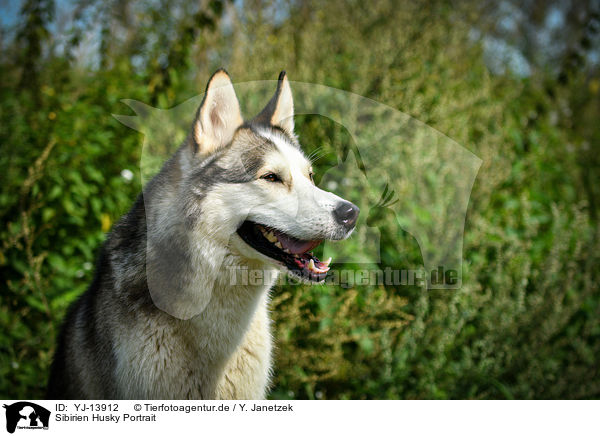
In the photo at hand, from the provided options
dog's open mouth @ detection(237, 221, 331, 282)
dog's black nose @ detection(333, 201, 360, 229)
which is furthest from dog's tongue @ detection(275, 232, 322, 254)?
dog's black nose @ detection(333, 201, 360, 229)

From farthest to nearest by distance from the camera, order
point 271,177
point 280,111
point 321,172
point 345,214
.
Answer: point 321,172, point 280,111, point 271,177, point 345,214

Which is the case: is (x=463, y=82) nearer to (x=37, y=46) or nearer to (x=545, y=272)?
(x=545, y=272)

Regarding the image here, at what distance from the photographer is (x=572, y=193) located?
486 cm

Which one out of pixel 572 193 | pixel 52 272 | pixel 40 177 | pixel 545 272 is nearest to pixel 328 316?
pixel 545 272

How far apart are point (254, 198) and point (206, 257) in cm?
33

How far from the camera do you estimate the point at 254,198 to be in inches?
81.3

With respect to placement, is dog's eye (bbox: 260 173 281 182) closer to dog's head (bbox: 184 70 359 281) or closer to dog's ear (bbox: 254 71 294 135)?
dog's head (bbox: 184 70 359 281)

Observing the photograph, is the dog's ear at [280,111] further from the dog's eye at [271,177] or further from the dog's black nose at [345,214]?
the dog's black nose at [345,214]

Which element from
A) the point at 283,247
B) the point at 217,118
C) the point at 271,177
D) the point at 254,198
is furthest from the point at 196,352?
the point at 217,118

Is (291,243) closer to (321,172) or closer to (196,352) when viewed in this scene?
(196,352)

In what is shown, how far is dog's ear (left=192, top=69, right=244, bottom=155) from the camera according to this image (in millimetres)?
2043

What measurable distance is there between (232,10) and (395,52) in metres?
1.48

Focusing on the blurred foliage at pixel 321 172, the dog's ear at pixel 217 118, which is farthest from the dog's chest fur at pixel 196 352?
the blurred foliage at pixel 321 172

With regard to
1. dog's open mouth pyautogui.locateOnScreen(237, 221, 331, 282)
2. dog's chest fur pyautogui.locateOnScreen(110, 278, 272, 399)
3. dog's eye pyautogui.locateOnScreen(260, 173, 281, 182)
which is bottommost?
dog's chest fur pyautogui.locateOnScreen(110, 278, 272, 399)
